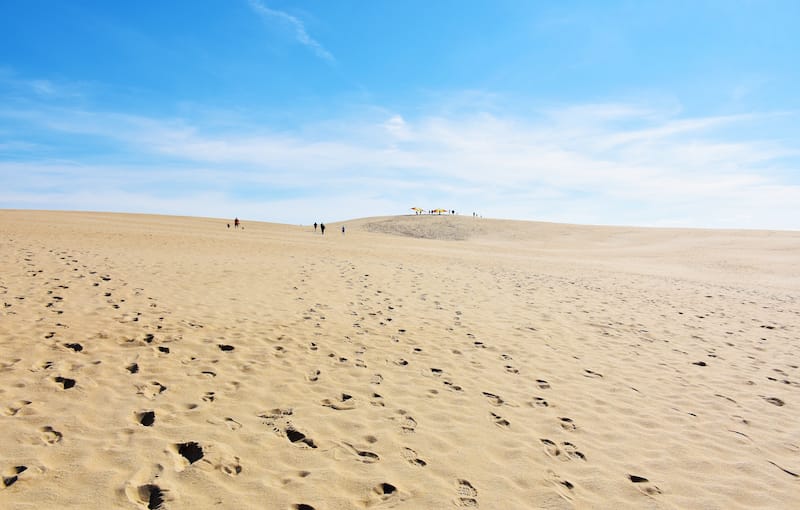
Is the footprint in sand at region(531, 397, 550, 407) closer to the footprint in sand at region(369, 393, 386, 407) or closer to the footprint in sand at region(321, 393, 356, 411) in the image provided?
the footprint in sand at region(369, 393, 386, 407)

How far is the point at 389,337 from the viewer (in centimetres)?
893

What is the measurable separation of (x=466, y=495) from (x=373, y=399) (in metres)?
2.17

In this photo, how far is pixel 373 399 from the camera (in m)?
5.83

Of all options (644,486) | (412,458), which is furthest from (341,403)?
(644,486)

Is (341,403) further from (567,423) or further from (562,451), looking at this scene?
(567,423)

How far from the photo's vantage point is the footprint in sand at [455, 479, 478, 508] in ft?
12.4

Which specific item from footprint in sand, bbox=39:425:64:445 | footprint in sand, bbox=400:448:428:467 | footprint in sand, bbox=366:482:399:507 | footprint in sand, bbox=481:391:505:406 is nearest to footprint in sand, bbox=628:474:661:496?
footprint in sand, bbox=481:391:505:406

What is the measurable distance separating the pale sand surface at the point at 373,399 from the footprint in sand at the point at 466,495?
2 cm

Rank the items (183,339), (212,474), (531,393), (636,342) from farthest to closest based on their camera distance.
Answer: (636,342) < (183,339) < (531,393) < (212,474)

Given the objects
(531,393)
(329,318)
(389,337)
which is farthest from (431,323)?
(531,393)

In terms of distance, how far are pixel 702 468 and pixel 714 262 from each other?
3590 centimetres

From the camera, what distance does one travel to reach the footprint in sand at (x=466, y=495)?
149 inches

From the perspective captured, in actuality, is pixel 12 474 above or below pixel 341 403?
above

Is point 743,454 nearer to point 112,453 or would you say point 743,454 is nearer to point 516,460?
point 516,460
